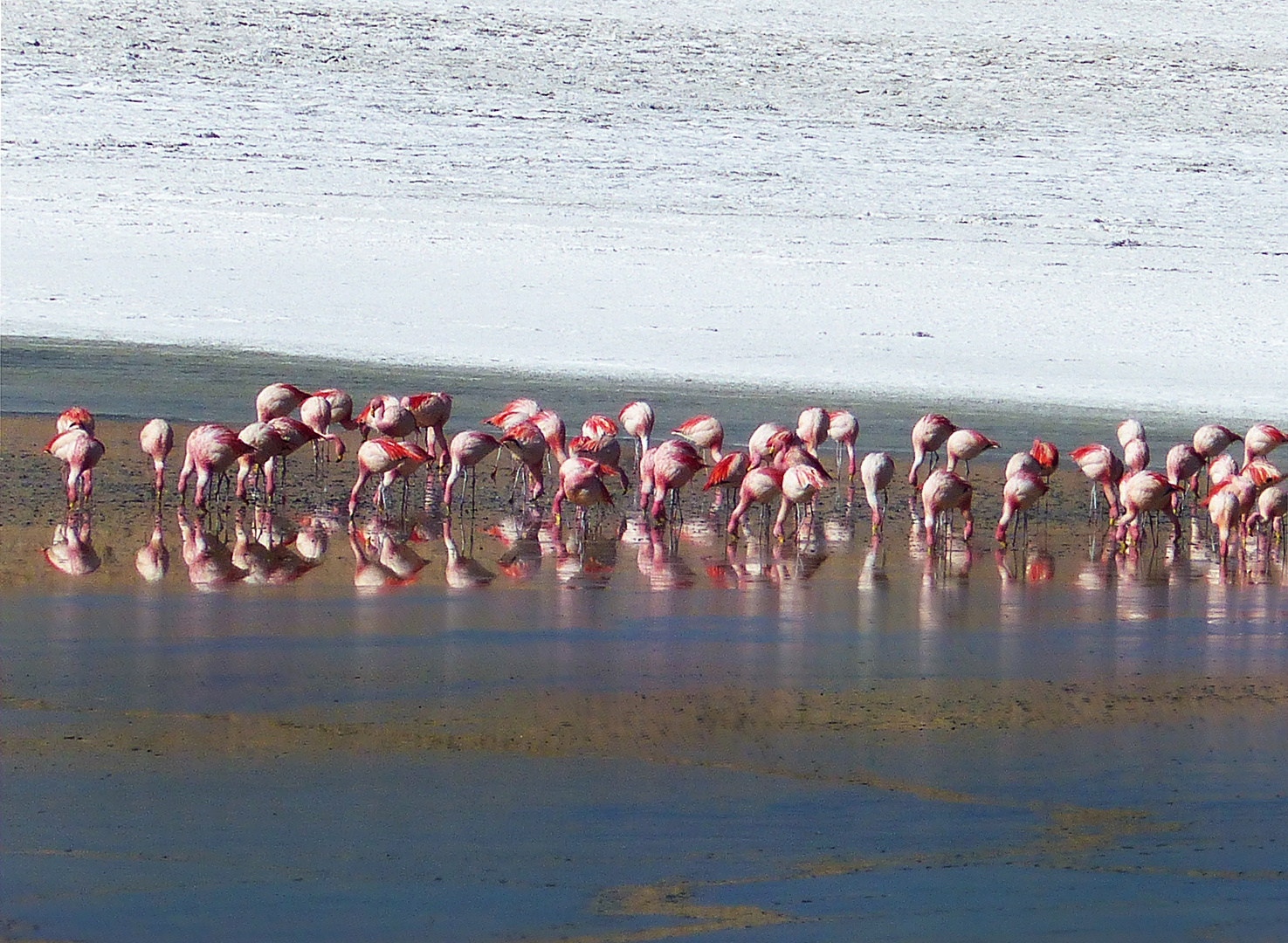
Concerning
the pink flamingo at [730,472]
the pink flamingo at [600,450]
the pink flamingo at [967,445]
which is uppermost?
the pink flamingo at [967,445]

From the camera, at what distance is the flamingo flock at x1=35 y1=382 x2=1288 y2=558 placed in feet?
27.7

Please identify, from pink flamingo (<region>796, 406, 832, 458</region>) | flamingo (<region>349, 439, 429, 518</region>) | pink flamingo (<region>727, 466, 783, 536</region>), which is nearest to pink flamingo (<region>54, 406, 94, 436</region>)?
flamingo (<region>349, 439, 429, 518</region>)

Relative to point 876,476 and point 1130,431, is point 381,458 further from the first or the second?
point 1130,431

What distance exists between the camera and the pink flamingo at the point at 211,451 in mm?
8438

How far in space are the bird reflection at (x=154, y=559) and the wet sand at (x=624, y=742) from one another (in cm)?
5

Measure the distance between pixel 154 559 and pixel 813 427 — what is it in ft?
14.0

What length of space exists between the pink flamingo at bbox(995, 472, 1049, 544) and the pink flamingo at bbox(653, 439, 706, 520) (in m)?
1.45

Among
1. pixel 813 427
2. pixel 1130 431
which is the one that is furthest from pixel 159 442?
pixel 1130 431

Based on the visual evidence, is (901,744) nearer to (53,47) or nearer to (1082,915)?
(1082,915)

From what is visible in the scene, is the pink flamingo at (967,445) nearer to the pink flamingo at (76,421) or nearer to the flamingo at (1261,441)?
the flamingo at (1261,441)

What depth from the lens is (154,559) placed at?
7.36 meters

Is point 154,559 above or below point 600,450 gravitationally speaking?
below

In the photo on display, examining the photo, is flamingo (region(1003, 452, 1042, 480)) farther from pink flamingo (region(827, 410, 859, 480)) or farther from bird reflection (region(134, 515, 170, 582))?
bird reflection (region(134, 515, 170, 582))

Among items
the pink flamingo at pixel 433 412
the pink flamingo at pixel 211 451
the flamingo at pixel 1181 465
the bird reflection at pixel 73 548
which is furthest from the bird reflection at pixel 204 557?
the flamingo at pixel 1181 465
